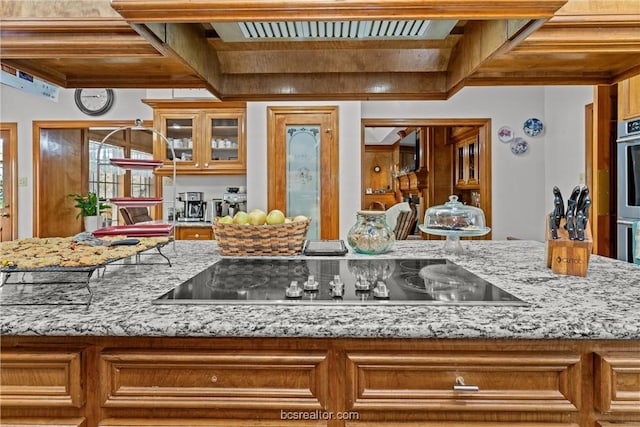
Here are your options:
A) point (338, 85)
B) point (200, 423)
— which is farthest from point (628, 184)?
point (200, 423)

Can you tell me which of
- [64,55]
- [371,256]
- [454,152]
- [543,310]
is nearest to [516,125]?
[454,152]

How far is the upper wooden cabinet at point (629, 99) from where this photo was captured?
242 centimetres

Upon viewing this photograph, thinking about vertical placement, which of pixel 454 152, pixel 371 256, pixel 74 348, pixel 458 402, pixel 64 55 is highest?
pixel 454 152

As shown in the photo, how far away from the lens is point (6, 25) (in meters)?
1.04

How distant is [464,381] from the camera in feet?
2.79

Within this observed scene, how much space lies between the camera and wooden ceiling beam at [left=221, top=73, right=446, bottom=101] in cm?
159

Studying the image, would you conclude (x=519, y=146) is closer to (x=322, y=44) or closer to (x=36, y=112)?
(x=322, y=44)

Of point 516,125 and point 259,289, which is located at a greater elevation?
point 516,125

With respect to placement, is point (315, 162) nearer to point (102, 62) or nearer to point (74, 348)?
point (102, 62)

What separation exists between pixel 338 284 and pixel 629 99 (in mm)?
2562

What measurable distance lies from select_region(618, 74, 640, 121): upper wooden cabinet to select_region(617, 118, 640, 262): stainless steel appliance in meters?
0.05

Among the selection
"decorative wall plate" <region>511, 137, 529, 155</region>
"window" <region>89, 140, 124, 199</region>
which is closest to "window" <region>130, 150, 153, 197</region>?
"window" <region>89, 140, 124, 199</region>

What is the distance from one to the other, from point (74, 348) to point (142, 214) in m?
3.44

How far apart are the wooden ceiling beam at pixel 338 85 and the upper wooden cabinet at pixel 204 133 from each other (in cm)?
254
